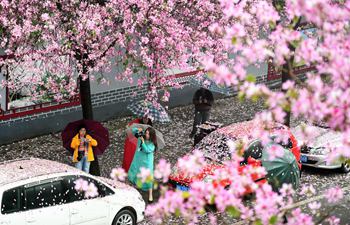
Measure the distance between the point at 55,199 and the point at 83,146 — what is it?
3.32 m

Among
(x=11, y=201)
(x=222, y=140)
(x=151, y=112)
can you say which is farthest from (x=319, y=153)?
(x=11, y=201)

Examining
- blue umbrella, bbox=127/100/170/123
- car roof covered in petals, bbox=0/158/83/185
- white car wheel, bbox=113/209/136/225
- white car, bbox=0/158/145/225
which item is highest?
blue umbrella, bbox=127/100/170/123

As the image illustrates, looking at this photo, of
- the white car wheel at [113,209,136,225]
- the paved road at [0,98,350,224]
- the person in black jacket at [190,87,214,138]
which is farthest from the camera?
the person in black jacket at [190,87,214,138]

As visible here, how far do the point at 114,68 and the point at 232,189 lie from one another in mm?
13618

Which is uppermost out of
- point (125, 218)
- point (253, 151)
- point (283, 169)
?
point (253, 151)

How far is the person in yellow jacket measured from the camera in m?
14.9

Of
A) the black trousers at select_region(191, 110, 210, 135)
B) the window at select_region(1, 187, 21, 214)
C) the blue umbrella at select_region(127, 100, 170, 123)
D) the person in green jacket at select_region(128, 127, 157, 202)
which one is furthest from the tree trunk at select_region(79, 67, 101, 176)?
the black trousers at select_region(191, 110, 210, 135)

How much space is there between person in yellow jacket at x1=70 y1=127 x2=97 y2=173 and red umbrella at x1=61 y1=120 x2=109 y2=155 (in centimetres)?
12

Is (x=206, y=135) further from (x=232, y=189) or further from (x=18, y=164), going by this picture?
(x=232, y=189)

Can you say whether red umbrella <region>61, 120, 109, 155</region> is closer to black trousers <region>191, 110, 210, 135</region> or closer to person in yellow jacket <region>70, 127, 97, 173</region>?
person in yellow jacket <region>70, 127, 97, 173</region>

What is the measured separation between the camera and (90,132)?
15086 mm

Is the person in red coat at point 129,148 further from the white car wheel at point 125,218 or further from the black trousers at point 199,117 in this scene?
the black trousers at point 199,117

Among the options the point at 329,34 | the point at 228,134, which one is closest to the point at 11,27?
the point at 228,134

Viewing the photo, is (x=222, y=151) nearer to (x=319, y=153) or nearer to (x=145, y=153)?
(x=145, y=153)
